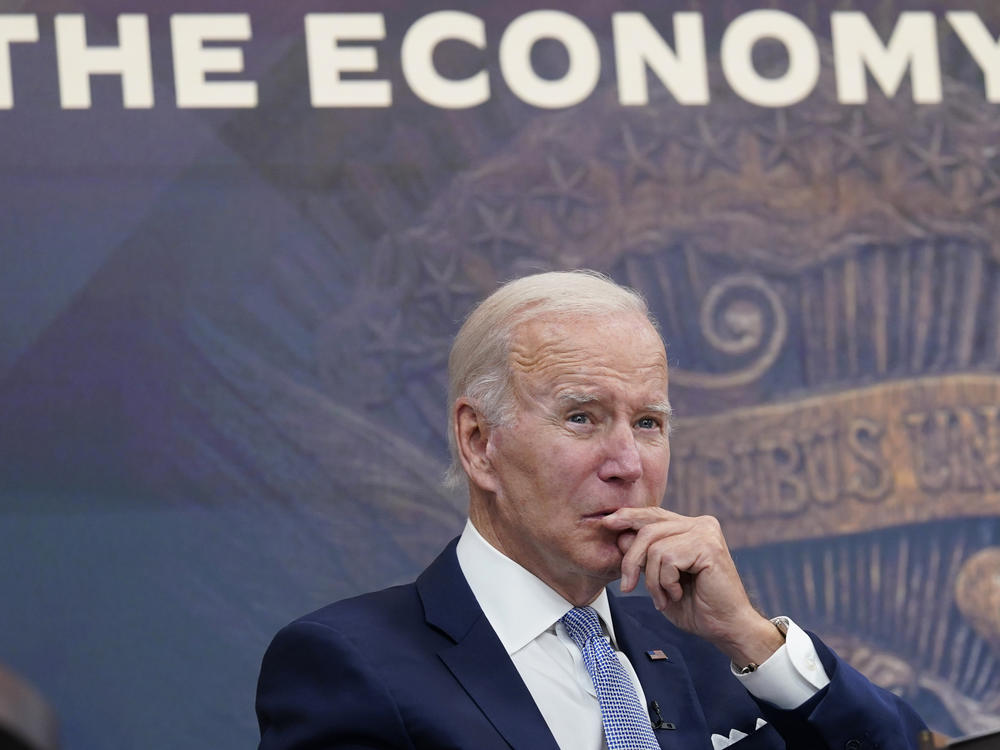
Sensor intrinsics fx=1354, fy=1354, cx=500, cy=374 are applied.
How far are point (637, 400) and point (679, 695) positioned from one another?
52 centimetres

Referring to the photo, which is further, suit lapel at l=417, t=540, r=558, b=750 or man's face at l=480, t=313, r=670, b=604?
man's face at l=480, t=313, r=670, b=604

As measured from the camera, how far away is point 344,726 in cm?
199

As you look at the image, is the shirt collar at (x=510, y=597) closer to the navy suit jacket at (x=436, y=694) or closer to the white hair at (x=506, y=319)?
the navy suit jacket at (x=436, y=694)

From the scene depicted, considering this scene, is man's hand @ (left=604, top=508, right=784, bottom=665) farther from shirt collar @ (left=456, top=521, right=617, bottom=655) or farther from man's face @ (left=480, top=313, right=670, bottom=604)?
shirt collar @ (left=456, top=521, right=617, bottom=655)

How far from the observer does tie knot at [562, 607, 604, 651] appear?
2.26m

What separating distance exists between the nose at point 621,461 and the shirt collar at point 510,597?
0.22 m

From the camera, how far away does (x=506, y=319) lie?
2.40 meters

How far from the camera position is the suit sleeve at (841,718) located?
6.91 feet

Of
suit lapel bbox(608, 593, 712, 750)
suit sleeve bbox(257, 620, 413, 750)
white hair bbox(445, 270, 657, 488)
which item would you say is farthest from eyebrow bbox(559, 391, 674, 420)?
suit sleeve bbox(257, 620, 413, 750)

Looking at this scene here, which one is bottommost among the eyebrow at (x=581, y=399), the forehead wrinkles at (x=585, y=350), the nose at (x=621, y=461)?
the nose at (x=621, y=461)

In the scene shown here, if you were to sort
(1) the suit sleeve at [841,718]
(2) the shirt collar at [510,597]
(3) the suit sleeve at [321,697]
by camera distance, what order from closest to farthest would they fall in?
(3) the suit sleeve at [321,697] → (1) the suit sleeve at [841,718] → (2) the shirt collar at [510,597]

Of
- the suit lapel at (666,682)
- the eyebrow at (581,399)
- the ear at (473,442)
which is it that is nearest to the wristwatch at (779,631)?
the suit lapel at (666,682)

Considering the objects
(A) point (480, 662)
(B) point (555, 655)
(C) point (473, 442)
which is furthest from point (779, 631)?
(C) point (473, 442)

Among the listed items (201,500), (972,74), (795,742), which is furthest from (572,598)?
(972,74)
